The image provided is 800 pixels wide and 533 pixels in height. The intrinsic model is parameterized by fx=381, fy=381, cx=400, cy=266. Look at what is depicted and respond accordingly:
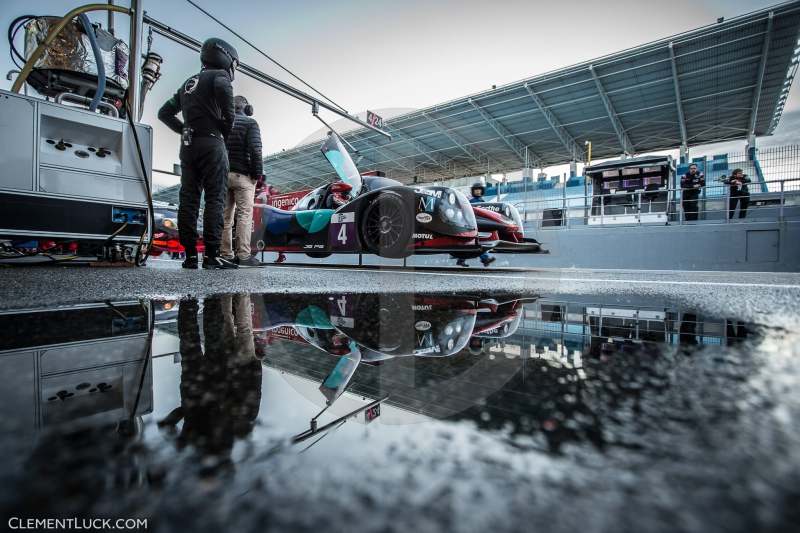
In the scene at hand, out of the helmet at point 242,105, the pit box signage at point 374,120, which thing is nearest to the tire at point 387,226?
the helmet at point 242,105

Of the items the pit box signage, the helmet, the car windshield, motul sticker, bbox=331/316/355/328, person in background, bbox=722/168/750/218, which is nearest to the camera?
motul sticker, bbox=331/316/355/328

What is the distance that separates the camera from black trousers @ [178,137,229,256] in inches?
124

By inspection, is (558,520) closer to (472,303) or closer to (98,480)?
(98,480)

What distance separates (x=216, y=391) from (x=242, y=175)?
13.6 ft

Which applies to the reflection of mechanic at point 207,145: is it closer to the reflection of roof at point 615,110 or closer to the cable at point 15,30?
the cable at point 15,30

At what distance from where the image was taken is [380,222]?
442cm

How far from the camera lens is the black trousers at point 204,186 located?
3141mm

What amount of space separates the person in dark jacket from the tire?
1.28 metres

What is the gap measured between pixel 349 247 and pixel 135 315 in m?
3.67

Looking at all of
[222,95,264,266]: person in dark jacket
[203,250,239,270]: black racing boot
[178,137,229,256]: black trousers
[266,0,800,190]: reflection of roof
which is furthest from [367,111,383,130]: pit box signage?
[203,250,239,270]: black racing boot

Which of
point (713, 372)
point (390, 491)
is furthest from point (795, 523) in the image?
point (713, 372)

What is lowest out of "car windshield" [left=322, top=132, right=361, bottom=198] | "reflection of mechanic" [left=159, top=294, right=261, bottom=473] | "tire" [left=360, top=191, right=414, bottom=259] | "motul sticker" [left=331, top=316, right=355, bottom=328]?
"motul sticker" [left=331, top=316, right=355, bottom=328]

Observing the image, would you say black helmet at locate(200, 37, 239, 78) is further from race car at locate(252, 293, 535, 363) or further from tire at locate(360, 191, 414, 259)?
race car at locate(252, 293, 535, 363)

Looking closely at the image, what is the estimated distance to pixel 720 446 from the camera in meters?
0.26
